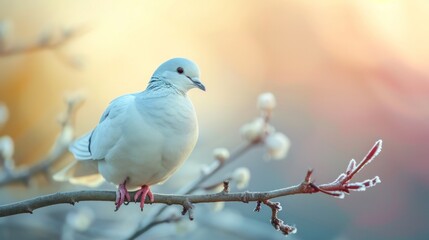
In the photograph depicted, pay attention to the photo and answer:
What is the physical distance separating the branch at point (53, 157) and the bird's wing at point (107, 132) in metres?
0.19

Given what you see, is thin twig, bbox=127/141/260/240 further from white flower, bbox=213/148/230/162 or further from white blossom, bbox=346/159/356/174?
white blossom, bbox=346/159/356/174

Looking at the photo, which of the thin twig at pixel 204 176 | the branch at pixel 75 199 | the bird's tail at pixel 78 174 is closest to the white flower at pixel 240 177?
the thin twig at pixel 204 176

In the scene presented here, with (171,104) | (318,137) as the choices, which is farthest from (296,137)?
(171,104)

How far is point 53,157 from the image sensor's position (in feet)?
4.87

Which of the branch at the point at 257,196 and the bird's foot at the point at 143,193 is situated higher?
the bird's foot at the point at 143,193

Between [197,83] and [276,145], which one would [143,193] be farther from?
[276,145]

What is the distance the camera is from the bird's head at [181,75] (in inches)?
47.0

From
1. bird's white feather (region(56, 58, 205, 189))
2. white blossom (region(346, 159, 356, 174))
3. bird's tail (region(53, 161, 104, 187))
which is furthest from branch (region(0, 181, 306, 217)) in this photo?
bird's tail (region(53, 161, 104, 187))

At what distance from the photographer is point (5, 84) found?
246cm

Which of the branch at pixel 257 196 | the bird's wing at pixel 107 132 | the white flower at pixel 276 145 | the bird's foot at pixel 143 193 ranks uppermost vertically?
the white flower at pixel 276 145

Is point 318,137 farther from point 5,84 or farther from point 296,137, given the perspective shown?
point 5,84

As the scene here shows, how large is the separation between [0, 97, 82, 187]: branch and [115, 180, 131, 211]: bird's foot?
332mm

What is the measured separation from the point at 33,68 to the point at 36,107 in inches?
6.7

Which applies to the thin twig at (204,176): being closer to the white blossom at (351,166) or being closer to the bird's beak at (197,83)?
the bird's beak at (197,83)
